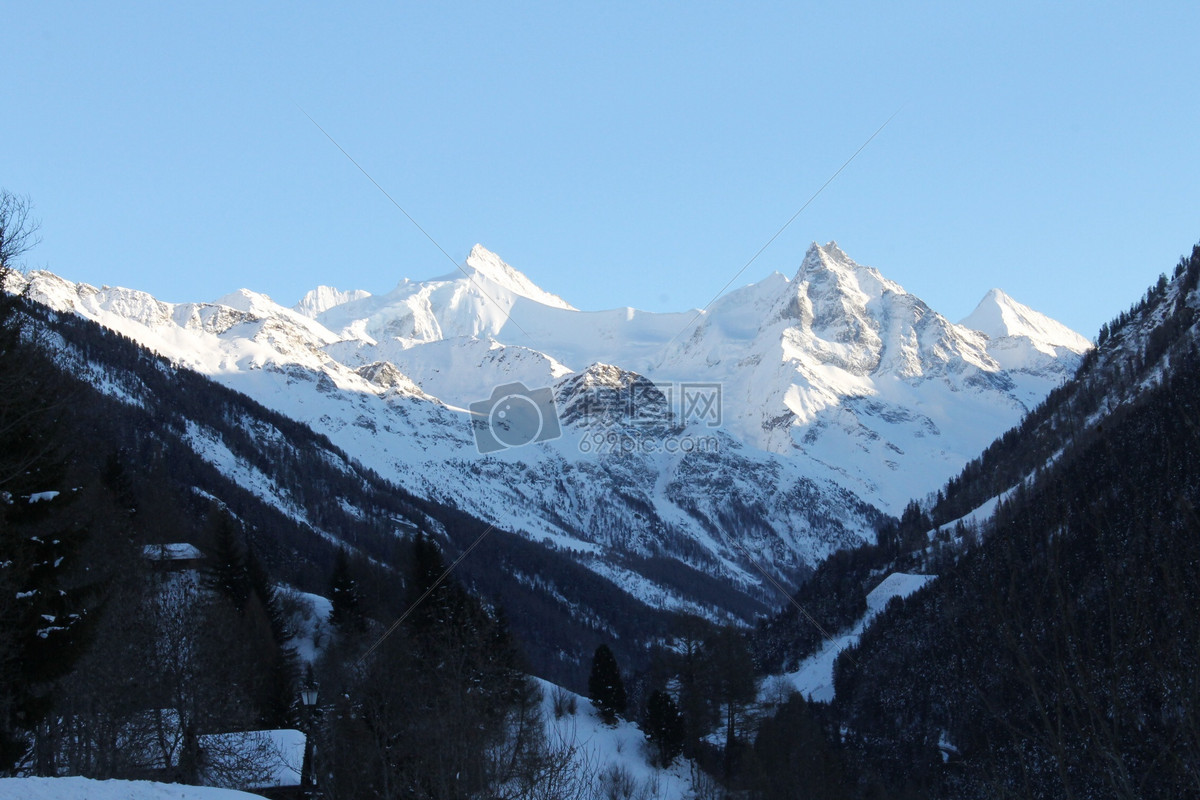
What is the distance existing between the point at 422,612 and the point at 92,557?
16.3 meters

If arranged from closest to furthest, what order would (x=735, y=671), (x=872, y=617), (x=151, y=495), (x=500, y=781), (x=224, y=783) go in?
(x=500, y=781), (x=224, y=783), (x=735, y=671), (x=151, y=495), (x=872, y=617)

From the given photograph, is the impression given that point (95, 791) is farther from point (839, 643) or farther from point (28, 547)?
point (839, 643)

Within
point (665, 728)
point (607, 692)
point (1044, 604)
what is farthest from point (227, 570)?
point (1044, 604)

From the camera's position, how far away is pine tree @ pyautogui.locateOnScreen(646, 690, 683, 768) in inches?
2179

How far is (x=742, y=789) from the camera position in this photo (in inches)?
2008

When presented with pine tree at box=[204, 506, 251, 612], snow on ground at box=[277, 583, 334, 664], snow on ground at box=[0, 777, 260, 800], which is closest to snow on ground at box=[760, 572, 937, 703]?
snow on ground at box=[277, 583, 334, 664]

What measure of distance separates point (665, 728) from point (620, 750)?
3053 millimetres

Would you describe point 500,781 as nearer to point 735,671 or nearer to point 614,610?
point 735,671

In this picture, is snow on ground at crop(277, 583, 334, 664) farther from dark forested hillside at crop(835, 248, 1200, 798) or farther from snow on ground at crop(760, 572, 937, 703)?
snow on ground at crop(760, 572, 937, 703)

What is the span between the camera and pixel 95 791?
664 inches

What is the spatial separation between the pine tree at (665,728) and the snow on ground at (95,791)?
40539 millimetres

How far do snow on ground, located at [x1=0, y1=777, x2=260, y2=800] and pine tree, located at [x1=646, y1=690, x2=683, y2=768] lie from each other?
40.5 m

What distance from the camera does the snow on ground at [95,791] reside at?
1598 centimetres

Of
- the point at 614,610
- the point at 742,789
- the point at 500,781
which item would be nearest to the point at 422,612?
the point at 742,789
